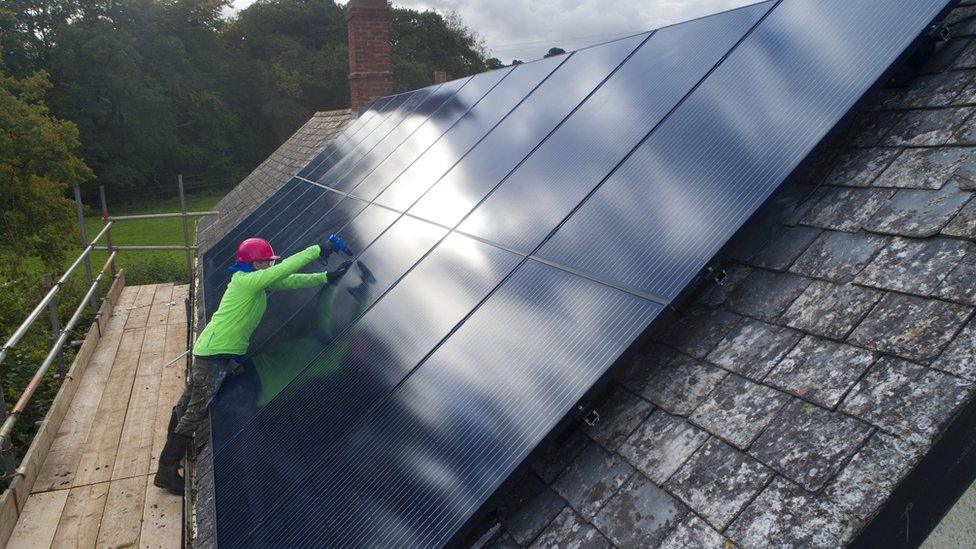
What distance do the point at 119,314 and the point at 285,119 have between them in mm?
42163

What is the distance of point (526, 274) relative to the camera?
3.39 m

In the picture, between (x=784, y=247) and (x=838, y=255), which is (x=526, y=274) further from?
(x=838, y=255)

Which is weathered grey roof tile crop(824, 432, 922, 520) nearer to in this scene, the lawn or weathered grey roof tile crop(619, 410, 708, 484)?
weathered grey roof tile crop(619, 410, 708, 484)

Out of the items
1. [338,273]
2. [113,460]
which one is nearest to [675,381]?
[338,273]

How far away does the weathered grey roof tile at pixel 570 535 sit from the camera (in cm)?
241

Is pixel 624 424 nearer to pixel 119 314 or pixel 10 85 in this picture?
pixel 119 314

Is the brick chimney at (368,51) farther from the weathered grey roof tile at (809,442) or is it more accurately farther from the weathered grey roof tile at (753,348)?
the weathered grey roof tile at (809,442)

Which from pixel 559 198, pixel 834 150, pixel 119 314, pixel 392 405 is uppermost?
pixel 834 150

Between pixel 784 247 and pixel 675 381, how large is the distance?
2.54ft

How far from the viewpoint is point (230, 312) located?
5938mm

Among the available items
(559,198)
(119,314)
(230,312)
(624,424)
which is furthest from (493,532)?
(119,314)

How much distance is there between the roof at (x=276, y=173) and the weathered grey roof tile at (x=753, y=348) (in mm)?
10651

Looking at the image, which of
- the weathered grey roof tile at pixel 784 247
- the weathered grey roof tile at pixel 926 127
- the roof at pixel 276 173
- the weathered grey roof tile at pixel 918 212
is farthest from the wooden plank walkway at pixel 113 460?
the weathered grey roof tile at pixel 926 127

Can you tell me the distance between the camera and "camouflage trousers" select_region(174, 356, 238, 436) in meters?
6.04
